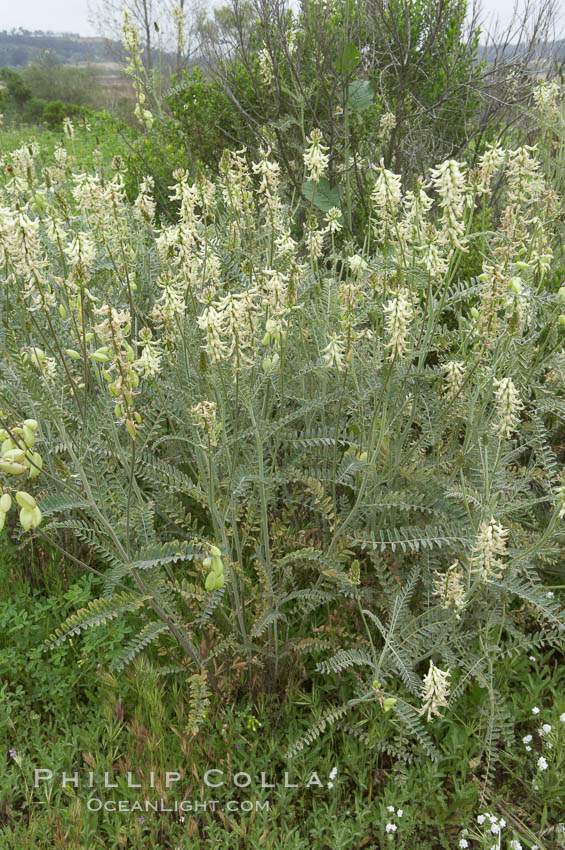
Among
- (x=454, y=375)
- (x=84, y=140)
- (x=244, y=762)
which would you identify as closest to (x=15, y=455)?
(x=244, y=762)

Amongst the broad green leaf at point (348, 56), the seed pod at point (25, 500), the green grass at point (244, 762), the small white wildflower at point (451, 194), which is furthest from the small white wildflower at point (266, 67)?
the seed pod at point (25, 500)

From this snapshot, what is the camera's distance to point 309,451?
7.73ft

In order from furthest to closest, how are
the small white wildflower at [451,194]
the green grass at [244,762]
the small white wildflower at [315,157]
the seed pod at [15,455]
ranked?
1. the small white wildflower at [315,157]
2. the green grass at [244,762]
3. the small white wildflower at [451,194]
4. the seed pod at [15,455]

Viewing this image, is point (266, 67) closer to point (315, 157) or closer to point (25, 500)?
point (315, 157)

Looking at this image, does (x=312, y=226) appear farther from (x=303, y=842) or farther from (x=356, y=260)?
(x=303, y=842)

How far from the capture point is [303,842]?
169cm

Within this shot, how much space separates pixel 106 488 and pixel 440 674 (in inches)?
44.1

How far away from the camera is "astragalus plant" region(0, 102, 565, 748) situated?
174 cm

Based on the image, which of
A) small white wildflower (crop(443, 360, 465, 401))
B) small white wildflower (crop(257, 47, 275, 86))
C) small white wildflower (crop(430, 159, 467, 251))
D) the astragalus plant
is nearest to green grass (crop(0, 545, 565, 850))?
the astragalus plant

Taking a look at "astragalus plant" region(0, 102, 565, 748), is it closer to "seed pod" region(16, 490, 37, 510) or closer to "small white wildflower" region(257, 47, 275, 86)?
"seed pod" region(16, 490, 37, 510)

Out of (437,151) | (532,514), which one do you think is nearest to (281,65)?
(437,151)

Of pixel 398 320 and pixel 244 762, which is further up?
pixel 398 320

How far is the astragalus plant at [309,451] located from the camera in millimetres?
1740

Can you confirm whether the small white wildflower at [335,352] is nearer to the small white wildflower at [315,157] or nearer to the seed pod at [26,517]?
the small white wildflower at [315,157]
